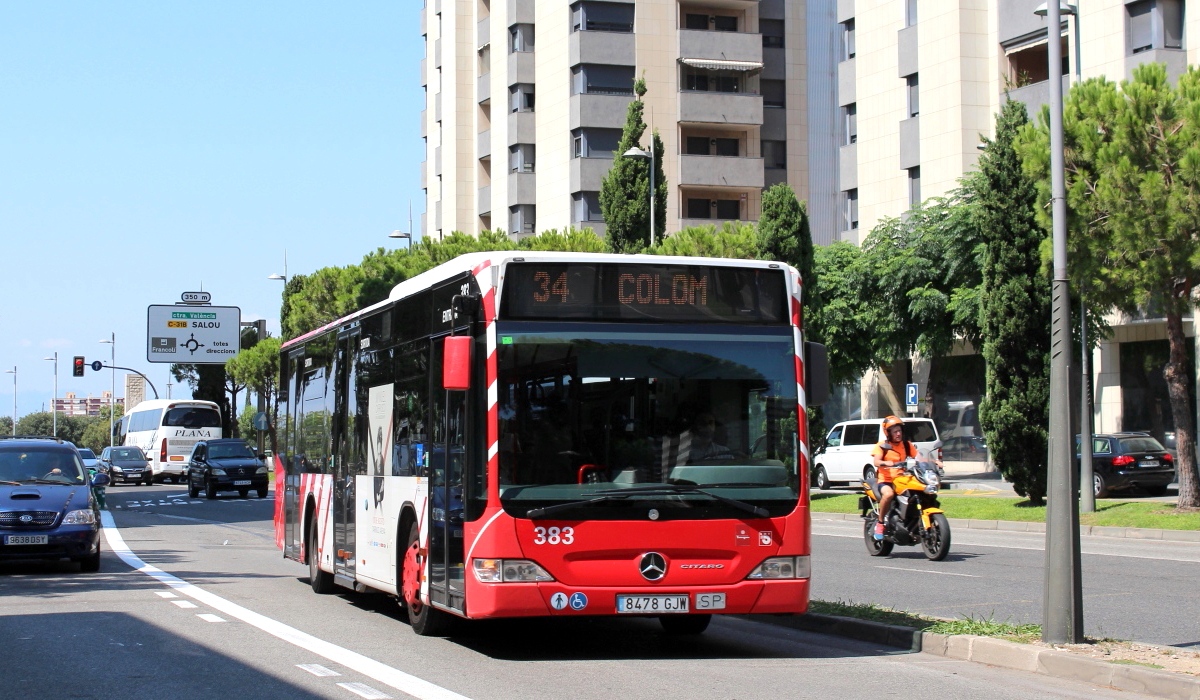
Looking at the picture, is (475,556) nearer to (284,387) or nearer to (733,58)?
(284,387)

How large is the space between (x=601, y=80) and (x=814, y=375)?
53.1m

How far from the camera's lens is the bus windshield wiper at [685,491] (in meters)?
9.70

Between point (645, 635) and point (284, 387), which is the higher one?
point (284, 387)

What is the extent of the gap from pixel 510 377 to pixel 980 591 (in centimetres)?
687

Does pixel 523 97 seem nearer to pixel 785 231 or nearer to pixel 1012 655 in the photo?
pixel 785 231

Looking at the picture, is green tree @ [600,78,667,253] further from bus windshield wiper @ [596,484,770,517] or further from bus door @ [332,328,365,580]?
bus windshield wiper @ [596,484,770,517]

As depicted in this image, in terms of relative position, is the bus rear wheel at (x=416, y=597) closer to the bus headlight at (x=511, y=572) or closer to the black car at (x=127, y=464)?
the bus headlight at (x=511, y=572)

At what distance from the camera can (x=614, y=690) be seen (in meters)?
8.71

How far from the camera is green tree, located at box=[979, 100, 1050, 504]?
29000 mm

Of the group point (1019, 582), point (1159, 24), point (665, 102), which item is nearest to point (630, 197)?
point (665, 102)

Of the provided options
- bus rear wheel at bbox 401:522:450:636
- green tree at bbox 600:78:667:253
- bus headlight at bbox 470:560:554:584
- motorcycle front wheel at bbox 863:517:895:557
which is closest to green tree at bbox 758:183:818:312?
green tree at bbox 600:78:667:253

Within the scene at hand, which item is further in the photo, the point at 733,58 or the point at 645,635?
the point at 733,58

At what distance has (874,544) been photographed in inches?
766

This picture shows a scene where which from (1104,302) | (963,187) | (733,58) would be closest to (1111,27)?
(963,187)
